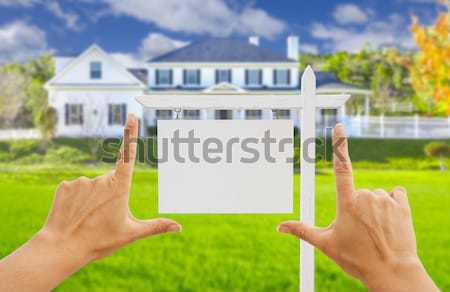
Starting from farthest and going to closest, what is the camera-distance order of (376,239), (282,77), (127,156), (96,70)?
(282,77) < (96,70) < (127,156) < (376,239)

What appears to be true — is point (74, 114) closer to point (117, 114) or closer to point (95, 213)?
point (117, 114)

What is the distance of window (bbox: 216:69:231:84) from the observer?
2261 centimetres

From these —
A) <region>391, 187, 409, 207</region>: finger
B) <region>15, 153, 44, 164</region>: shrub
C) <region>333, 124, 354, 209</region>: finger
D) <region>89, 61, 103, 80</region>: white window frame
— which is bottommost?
<region>15, 153, 44, 164</region>: shrub

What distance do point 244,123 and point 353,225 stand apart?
2.42 ft

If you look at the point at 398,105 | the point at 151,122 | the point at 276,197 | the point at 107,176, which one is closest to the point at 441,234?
the point at 276,197

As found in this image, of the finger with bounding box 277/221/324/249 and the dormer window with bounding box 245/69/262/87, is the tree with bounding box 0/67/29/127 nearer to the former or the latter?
the dormer window with bounding box 245/69/262/87

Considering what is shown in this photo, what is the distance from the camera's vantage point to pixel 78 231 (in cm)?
244

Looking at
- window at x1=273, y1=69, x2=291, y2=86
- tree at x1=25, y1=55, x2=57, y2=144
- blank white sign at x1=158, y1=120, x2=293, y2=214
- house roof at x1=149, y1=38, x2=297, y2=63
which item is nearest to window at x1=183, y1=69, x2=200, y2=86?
house roof at x1=149, y1=38, x2=297, y2=63

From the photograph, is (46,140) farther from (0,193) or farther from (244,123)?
(244,123)

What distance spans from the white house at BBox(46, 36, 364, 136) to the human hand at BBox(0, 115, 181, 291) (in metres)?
18.4

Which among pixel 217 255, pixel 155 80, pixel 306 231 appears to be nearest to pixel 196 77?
pixel 155 80

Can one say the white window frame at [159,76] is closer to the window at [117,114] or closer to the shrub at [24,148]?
the window at [117,114]

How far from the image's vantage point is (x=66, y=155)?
738 inches

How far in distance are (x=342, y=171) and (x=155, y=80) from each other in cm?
2074
